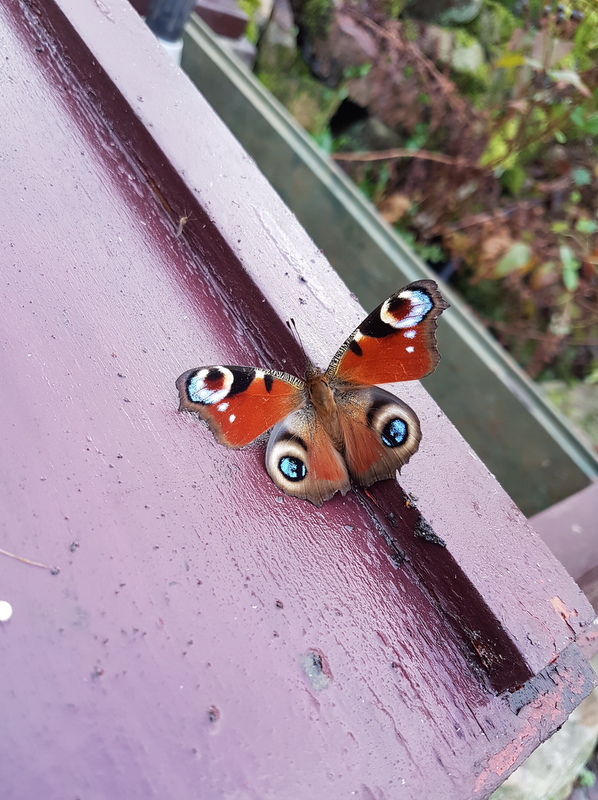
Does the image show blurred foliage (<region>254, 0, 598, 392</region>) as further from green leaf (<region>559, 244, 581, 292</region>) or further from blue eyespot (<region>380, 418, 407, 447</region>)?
blue eyespot (<region>380, 418, 407, 447</region>)

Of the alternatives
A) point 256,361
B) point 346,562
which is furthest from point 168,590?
point 256,361

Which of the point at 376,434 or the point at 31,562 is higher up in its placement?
the point at 376,434

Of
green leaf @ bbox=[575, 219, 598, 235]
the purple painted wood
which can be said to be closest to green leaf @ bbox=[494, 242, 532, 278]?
green leaf @ bbox=[575, 219, 598, 235]

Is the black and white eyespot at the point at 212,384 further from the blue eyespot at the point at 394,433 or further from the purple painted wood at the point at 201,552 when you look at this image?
the blue eyespot at the point at 394,433

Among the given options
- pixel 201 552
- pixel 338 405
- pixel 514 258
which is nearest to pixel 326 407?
pixel 338 405

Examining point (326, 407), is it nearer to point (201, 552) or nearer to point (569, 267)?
point (201, 552)

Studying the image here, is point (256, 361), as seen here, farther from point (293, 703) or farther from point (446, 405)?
point (446, 405)
